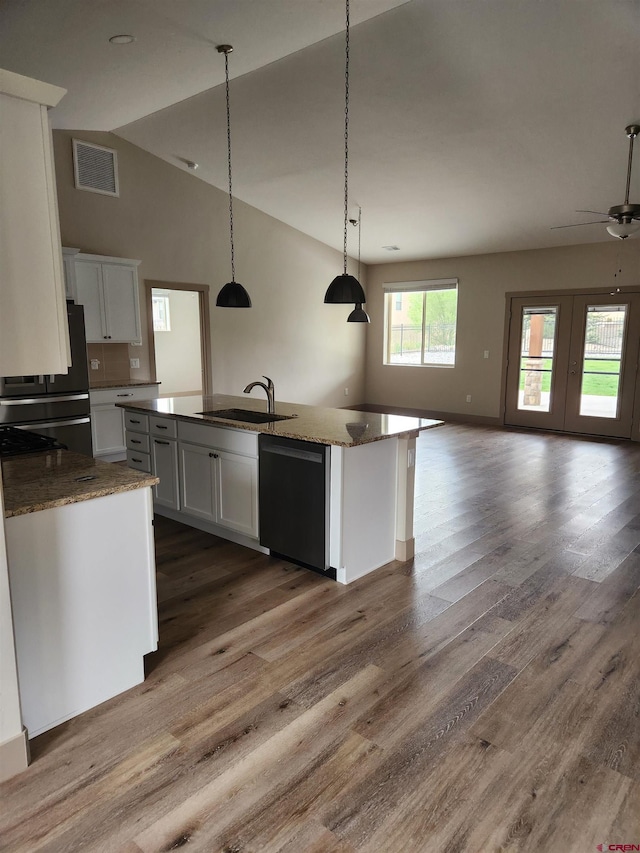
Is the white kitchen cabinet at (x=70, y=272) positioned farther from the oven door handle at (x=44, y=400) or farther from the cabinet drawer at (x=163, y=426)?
the cabinet drawer at (x=163, y=426)

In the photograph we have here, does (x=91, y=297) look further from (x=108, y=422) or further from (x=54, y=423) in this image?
(x=54, y=423)

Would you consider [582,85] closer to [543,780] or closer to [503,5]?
[503,5]

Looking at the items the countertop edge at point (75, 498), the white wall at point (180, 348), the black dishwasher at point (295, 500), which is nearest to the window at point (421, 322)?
the white wall at point (180, 348)

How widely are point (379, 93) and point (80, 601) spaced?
4609mm

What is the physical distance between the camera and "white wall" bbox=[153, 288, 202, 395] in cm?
974

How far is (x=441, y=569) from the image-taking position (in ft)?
11.0

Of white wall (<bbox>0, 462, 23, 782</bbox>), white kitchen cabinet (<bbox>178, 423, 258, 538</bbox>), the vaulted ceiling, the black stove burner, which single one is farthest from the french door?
white wall (<bbox>0, 462, 23, 782</bbox>)

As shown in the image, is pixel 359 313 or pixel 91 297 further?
pixel 359 313

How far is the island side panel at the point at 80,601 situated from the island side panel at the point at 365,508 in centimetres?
113

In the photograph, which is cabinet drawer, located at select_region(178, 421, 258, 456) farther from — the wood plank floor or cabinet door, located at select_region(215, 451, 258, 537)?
the wood plank floor

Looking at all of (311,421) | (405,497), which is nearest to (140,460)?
(311,421)

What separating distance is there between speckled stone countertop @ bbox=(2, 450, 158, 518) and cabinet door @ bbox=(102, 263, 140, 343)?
372 centimetres

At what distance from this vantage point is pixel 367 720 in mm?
2039

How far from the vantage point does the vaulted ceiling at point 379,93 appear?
357cm
